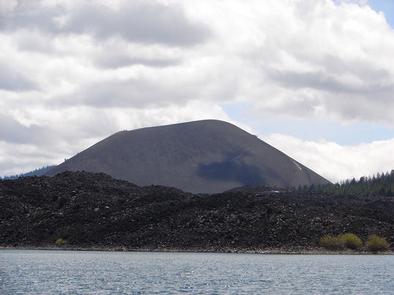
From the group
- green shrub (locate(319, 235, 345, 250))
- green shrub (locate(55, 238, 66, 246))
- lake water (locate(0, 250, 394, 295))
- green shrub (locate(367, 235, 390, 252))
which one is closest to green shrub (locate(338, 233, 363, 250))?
green shrub (locate(319, 235, 345, 250))

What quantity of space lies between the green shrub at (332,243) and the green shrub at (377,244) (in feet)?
22.1

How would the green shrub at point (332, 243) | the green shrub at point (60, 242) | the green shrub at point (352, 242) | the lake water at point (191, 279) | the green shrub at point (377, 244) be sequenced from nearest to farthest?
the lake water at point (191, 279) → the green shrub at point (332, 243) → the green shrub at point (377, 244) → the green shrub at point (352, 242) → the green shrub at point (60, 242)

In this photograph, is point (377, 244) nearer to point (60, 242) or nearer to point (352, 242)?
point (352, 242)

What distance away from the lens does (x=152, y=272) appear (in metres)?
103

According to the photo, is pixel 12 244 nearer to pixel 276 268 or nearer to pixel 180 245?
pixel 180 245

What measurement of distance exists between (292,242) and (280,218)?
38.3 ft

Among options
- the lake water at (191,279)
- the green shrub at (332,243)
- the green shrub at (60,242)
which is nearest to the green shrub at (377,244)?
the green shrub at (332,243)

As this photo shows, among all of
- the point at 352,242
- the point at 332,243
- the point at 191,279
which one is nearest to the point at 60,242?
the point at 332,243

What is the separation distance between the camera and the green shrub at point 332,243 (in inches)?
7160

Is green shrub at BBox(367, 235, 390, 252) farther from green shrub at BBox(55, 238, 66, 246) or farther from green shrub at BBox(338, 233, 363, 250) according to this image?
green shrub at BBox(55, 238, 66, 246)

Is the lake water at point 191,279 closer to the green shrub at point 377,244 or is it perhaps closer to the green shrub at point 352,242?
the green shrub at point 377,244

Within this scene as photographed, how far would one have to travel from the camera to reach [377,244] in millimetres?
182500

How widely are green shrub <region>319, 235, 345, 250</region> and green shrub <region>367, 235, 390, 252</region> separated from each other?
6721mm

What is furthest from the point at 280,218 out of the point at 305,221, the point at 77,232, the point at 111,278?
the point at 111,278
